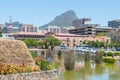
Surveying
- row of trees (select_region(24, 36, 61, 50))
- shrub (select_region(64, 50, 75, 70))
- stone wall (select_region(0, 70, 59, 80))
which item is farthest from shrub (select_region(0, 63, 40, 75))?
row of trees (select_region(24, 36, 61, 50))

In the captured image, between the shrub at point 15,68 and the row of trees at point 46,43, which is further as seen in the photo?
the row of trees at point 46,43

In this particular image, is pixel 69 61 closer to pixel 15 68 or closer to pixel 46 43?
pixel 15 68

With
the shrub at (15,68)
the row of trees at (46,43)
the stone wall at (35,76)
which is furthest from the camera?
the row of trees at (46,43)

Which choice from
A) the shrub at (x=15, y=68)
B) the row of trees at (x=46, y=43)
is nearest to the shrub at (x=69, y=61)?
the shrub at (x=15, y=68)

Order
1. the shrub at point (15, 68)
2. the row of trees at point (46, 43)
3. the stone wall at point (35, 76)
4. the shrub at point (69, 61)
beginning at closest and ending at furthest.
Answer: the stone wall at point (35, 76) → the shrub at point (15, 68) → the shrub at point (69, 61) → the row of trees at point (46, 43)

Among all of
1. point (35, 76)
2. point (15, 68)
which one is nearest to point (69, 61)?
point (35, 76)

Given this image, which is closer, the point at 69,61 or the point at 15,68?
the point at 15,68

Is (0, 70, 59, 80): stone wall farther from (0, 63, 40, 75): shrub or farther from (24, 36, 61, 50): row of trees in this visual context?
(24, 36, 61, 50): row of trees

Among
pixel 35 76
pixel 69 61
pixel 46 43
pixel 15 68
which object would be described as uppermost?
pixel 15 68

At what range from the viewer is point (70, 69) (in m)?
36.2

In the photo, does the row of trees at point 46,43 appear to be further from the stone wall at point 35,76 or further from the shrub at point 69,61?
the stone wall at point 35,76

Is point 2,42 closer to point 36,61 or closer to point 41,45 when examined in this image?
point 36,61

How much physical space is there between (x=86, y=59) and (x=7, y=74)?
120 feet

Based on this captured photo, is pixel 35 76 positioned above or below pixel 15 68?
below
